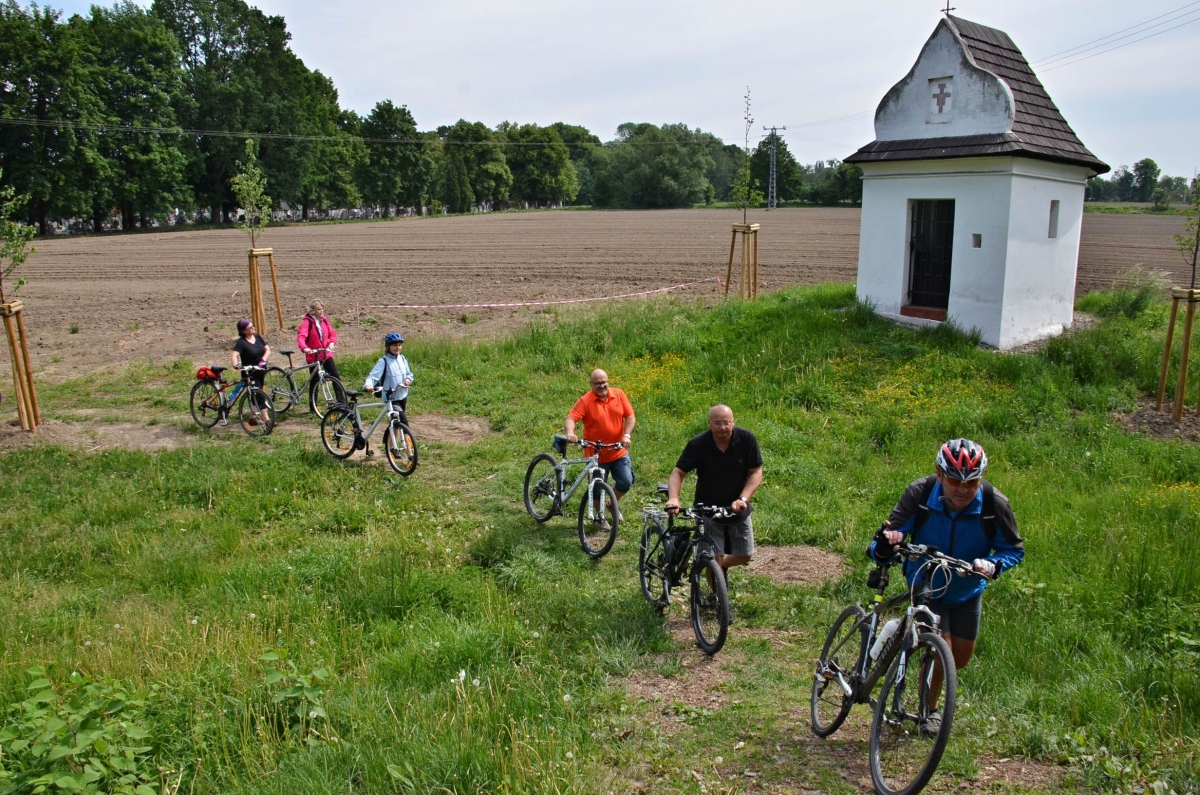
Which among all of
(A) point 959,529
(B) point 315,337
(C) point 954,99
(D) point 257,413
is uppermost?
(C) point 954,99

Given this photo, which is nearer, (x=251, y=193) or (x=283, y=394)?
(x=283, y=394)

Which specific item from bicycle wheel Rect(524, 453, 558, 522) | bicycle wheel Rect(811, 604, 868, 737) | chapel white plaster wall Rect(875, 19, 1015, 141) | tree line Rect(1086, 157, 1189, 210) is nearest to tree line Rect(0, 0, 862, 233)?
tree line Rect(1086, 157, 1189, 210)

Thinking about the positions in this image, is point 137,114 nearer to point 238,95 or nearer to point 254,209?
point 238,95

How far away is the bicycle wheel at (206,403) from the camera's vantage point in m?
13.4

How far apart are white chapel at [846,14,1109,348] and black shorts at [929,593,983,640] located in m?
11.4

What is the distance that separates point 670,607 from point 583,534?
1.54 metres

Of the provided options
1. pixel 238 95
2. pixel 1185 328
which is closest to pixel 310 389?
pixel 1185 328

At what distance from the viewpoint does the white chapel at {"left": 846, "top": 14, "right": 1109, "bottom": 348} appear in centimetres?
1473

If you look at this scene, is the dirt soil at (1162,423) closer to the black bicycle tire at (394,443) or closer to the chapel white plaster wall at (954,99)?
the chapel white plaster wall at (954,99)

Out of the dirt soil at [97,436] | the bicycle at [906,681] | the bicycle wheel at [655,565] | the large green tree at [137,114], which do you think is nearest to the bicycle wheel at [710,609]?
the bicycle wheel at [655,565]

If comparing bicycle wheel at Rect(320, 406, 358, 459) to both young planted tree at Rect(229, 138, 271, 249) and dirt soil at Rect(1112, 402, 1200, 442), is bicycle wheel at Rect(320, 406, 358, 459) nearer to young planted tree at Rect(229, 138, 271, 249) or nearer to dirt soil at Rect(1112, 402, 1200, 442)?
young planted tree at Rect(229, 138, 271, 249)

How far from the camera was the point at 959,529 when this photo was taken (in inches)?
182

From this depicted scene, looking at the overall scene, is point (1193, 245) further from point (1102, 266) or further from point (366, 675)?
point (1102, 266)

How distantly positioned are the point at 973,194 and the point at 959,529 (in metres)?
12.1
